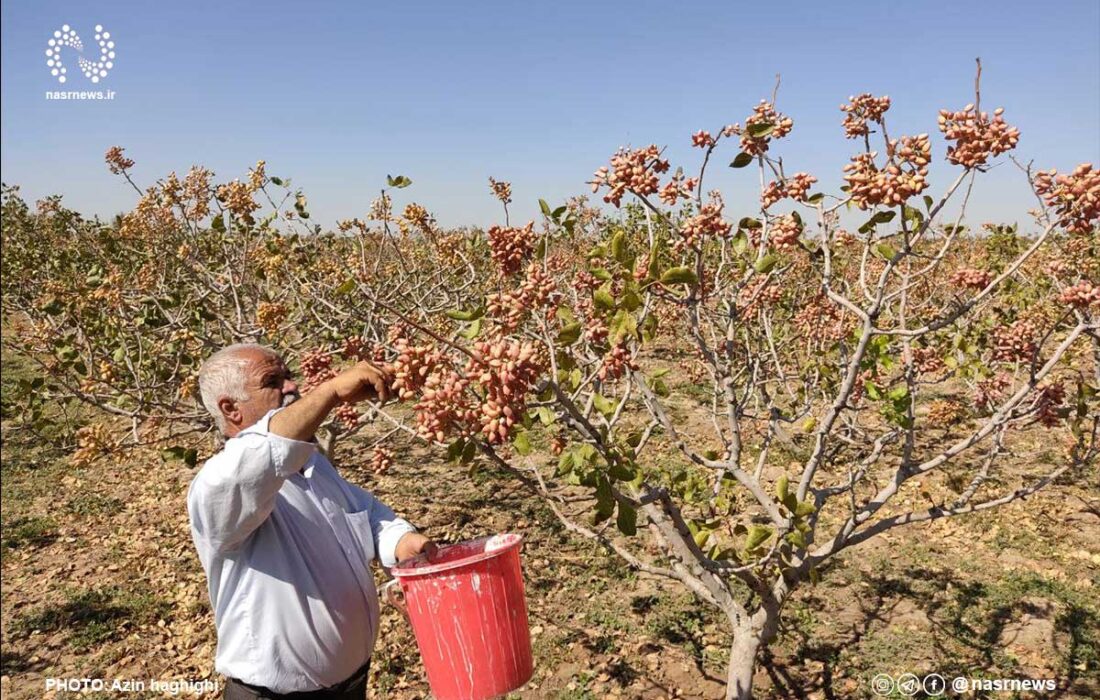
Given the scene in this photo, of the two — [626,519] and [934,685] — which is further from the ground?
[626,519]

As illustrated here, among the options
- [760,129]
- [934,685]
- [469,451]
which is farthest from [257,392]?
[934,685]

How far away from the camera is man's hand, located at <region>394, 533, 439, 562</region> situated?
260cm

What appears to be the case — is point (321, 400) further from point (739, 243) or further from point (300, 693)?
point (739, 243)

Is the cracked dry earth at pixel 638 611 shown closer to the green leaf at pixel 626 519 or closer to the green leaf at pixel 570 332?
the green leaf at pixel 626 519

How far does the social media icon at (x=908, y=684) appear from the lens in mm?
4070

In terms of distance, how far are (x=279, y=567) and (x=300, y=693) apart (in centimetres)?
47

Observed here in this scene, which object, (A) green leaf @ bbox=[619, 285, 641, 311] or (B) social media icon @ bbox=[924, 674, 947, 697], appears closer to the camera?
(A) green leaf @ bbox=[619, 285, 641, 311]

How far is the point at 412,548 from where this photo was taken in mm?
2605

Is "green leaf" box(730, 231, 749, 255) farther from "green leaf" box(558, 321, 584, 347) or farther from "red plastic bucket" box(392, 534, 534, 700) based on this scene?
Answer: "red plastic bucket" box(392, 534, 534, 700)

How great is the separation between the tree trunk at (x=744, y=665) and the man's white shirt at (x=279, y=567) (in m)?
1.84

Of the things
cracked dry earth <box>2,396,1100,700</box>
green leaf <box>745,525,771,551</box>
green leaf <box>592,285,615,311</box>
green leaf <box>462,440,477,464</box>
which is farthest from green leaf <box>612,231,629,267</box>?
cracked dry earth <box>2,396,1100,700</box>

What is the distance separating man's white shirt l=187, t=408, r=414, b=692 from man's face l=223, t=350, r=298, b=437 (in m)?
0.25

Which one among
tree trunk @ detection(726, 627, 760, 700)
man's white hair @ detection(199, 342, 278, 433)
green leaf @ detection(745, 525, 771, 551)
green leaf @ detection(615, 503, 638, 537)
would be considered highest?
man's white hair @ detection(199, 342, 278, 433)

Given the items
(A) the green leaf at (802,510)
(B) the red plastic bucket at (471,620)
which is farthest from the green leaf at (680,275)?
(A) the green leaf at (802,510)
